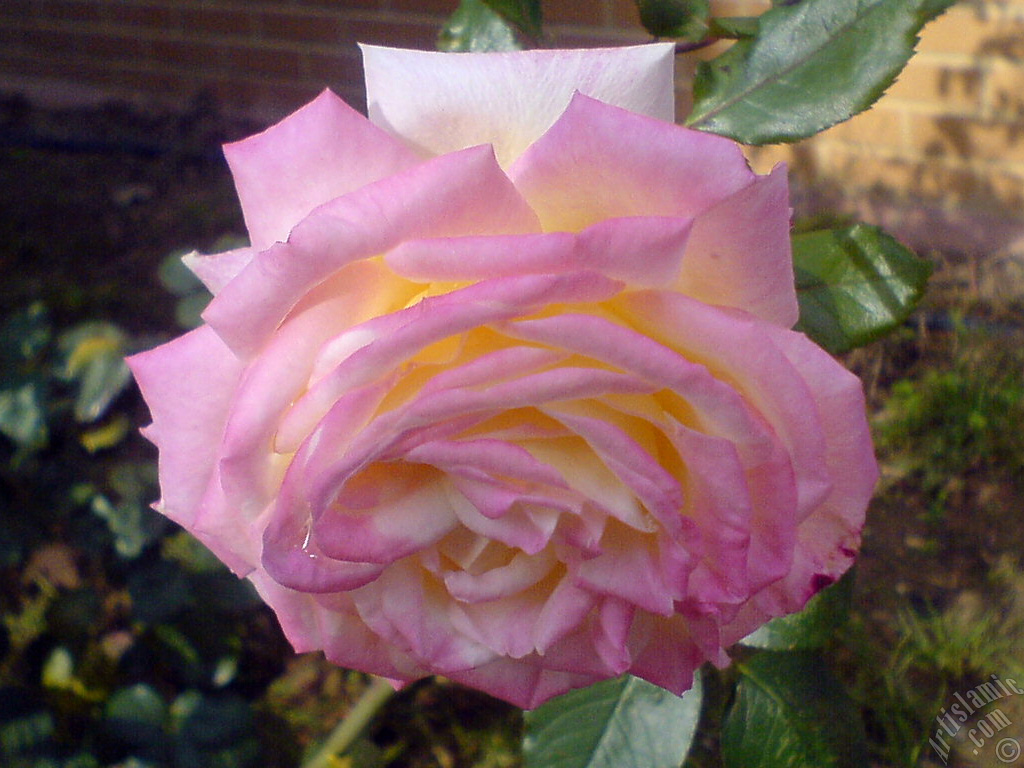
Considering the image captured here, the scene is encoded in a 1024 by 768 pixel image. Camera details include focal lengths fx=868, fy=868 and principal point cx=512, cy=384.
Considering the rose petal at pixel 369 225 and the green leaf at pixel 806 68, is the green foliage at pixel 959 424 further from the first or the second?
the rose petal at pixel 369 225

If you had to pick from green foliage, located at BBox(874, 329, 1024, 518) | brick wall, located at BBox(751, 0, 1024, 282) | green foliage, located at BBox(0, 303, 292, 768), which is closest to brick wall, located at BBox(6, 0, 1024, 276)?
brick wall, located at BBox(751, 0, 1024, 282)

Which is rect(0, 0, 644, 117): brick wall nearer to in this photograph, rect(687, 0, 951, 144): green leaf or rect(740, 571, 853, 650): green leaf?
rect(687, 0, 951, 144): green leaf

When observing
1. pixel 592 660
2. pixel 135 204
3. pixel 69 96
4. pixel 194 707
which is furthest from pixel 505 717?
pixel 69 96

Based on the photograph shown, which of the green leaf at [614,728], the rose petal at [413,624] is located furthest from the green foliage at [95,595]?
the rose petal at [413,624]

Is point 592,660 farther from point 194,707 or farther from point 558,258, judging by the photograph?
point 194,707

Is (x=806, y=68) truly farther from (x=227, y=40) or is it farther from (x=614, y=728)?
(x=227, y=40)

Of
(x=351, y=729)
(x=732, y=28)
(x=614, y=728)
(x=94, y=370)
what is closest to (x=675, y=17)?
(x=732, y=28)
